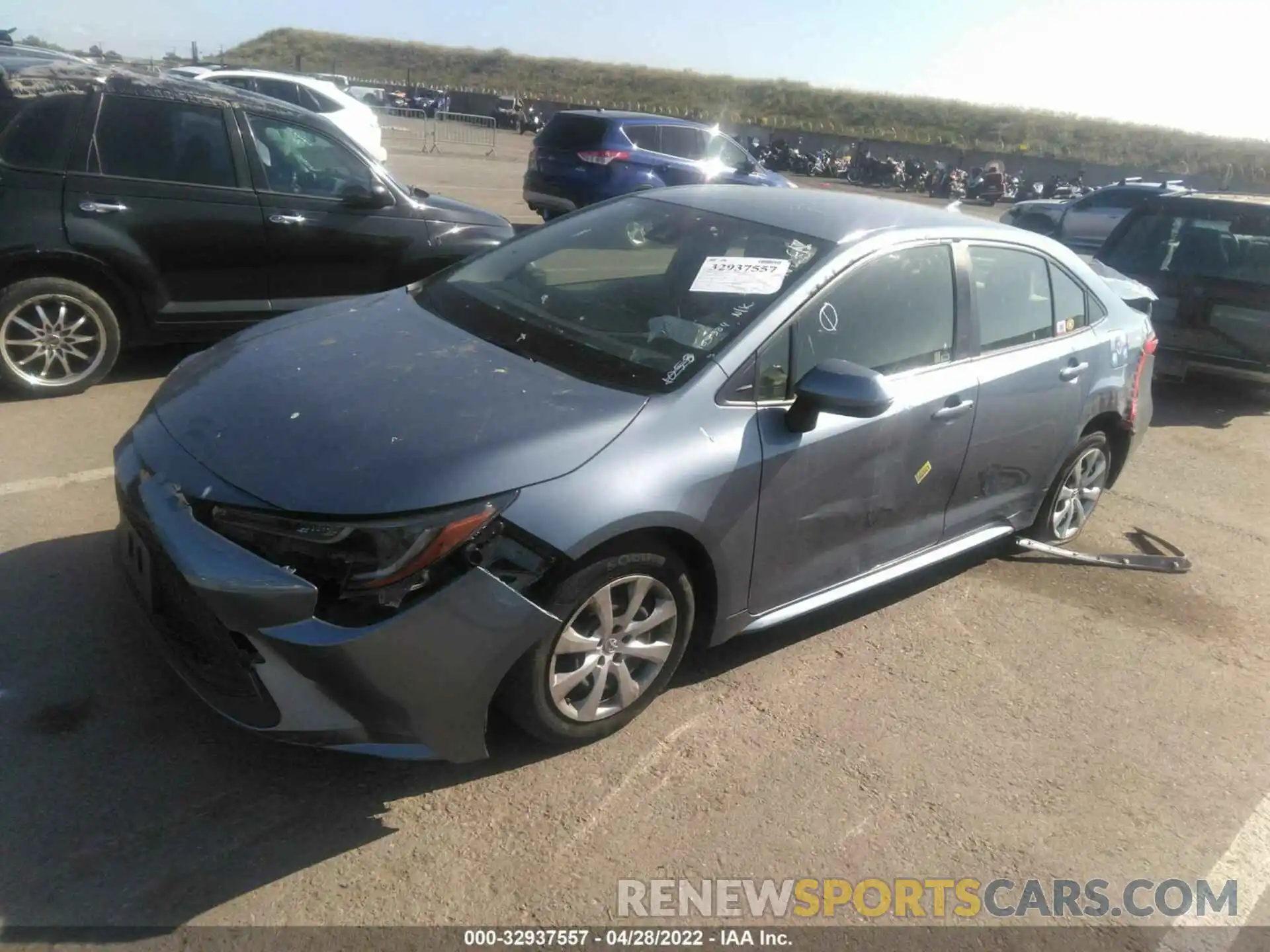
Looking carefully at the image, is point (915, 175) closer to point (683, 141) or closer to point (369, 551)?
point (683, 141)

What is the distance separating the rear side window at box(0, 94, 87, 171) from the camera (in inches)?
222

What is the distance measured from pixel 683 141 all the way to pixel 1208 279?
869cm

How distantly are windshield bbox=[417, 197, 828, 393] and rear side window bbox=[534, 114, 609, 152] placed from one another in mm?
10388

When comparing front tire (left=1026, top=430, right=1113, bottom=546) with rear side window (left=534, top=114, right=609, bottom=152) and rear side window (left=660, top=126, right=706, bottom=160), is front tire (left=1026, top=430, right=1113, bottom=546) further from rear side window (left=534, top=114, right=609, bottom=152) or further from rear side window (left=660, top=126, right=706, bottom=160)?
rear side window (left=660, top=126, right=706, bottom=160)

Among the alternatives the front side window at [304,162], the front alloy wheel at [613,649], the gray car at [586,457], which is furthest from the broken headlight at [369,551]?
the front side window at [304,162]

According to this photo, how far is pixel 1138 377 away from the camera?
17.8 feet

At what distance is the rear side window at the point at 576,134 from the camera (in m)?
14.4

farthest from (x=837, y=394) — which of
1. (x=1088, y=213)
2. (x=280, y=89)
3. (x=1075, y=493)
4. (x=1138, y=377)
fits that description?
(x=280, y=89)

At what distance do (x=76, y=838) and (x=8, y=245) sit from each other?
3956 millimetres

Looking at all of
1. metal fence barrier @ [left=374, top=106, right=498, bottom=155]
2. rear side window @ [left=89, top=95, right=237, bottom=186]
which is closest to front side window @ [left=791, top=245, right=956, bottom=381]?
rear side window @ [left=89, top=95, right=237, bottom=186]

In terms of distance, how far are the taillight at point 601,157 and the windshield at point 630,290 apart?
33.4 feet

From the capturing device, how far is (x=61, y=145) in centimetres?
577

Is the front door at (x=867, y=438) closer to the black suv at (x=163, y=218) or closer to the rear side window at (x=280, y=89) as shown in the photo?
the black suv at (x=163, y=218)

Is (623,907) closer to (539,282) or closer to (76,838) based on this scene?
(76,838)
